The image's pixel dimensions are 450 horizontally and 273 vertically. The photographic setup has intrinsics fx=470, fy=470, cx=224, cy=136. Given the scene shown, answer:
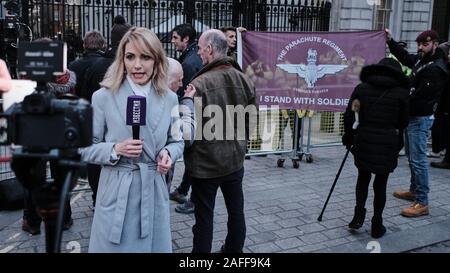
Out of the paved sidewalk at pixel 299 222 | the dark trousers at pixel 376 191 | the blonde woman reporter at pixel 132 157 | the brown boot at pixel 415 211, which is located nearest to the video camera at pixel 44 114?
the blonde woman reporter at pixel 132 157

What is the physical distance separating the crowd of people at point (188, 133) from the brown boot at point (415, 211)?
0.04 feet

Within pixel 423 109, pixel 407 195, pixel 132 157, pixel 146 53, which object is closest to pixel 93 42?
pixel 146 53

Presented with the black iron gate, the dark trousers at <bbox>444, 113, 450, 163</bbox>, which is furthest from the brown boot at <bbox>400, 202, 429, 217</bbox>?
the black iron gate

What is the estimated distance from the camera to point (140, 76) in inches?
110

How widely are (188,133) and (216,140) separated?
0.49 metres

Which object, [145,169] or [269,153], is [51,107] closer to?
[145,169]

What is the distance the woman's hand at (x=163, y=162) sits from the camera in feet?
9.02

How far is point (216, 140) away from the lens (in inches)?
147

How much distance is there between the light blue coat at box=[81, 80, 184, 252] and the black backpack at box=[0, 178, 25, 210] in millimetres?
2871

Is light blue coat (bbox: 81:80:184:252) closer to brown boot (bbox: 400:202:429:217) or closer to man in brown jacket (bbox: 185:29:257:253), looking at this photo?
man in brown jacket (bbox: 185:29:257:253)

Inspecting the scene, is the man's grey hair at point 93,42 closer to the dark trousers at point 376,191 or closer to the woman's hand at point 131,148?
the woman's hand at point 131,148

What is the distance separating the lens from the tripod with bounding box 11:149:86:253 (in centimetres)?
181
